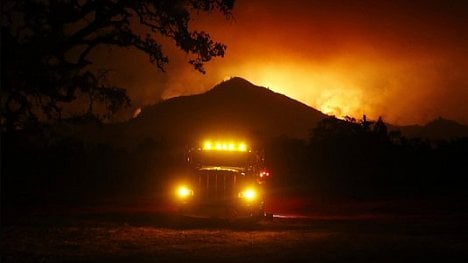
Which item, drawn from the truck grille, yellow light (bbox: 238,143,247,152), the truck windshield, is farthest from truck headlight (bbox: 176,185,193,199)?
yellow light (bbox: 238,143,247,152)

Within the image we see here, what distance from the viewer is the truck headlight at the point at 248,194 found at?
20328 mm

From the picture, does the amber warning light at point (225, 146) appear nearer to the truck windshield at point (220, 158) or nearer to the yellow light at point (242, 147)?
the yellow light at point (242, 147)

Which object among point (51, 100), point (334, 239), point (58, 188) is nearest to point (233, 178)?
point (334, 239)

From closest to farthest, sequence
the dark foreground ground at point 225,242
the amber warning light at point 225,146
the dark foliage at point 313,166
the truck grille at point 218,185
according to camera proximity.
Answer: the dark foreground ground at point 225,242 < the truck grille at point 218,185 < the amber warning light at point 225,146 < the dark foliage at point 313,166

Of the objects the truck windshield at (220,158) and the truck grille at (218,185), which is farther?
the truck windshield at (220,158)

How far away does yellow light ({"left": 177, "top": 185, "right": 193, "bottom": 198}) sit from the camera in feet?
67.5

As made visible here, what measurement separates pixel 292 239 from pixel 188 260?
412cm

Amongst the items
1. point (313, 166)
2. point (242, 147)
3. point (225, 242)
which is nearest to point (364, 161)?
point (313, 166)

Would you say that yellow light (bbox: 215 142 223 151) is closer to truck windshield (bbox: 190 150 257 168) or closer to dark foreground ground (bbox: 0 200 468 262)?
truck windshield (bbox: 190 150 257 168)

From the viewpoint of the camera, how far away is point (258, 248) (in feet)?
47.6

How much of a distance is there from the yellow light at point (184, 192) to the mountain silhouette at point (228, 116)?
108 meters

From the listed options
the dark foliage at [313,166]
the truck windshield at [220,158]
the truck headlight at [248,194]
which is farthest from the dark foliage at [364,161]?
the truck headlight at [248,194]

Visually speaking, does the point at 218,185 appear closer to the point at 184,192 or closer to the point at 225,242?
the point at 184,192

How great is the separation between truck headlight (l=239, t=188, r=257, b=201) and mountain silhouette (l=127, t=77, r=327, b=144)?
108 m
